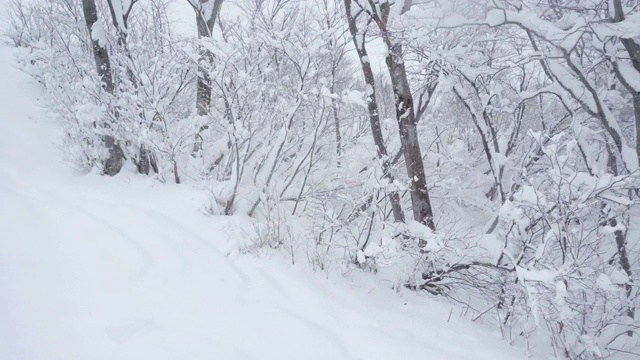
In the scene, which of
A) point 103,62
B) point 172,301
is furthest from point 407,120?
point 103,62

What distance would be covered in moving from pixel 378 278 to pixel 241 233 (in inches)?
69.0

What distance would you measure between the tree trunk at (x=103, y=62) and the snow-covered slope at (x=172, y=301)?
4.60ft

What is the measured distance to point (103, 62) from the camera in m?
5.84

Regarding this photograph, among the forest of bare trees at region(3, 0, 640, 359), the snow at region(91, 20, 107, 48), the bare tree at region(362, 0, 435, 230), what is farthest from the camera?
the snow at region(91, 20, 107, 48)

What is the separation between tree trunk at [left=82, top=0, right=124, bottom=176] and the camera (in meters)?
5.70

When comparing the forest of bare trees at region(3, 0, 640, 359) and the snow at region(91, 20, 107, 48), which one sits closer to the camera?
the forest of bare trees at region(3, 0, 640, 359)

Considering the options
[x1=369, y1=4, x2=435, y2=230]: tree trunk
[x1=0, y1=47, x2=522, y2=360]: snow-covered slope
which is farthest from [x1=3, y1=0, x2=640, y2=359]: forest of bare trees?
[x1=0, y1=47, x2=522, y2=360]: snow-covered slope

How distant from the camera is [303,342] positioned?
8.44 feet

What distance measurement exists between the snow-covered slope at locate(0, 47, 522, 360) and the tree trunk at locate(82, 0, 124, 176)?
1402 mm

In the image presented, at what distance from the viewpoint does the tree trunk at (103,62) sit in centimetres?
570

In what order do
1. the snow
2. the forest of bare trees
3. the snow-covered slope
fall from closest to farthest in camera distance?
the snow-covered slope, the forest of bare trees, the snow

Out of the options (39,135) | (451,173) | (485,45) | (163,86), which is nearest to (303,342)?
(163,86)

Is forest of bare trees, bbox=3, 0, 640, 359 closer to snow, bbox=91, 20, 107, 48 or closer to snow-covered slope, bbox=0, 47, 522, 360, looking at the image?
snow, bbox=91, 20, 107, 48

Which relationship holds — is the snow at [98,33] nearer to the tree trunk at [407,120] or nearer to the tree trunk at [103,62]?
the tree trunk at [103,62]
